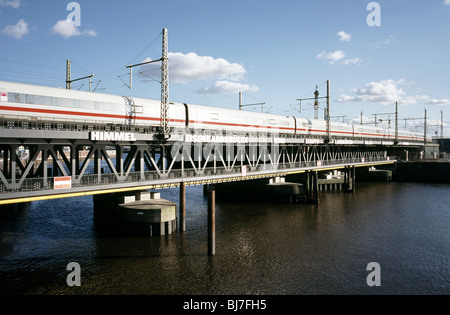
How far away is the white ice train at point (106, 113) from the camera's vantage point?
1108 inches

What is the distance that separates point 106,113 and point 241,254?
20.2 metres

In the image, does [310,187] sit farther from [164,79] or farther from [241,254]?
[164,79]

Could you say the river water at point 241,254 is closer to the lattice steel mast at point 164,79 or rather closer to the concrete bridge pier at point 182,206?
the concrete bridge pier at point 182,206

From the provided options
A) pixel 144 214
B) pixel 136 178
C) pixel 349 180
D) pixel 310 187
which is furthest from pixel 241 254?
pixel 349 180

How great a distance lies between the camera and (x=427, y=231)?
40.8 metres

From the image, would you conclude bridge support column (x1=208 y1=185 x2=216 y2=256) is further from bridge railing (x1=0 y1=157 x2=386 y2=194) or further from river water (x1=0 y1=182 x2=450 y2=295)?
bridge railing (x1=0 y1=157 x2=386 y2=194)

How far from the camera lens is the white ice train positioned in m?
28.1

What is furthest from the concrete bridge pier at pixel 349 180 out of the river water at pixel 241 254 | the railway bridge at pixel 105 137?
the river water at pixel 241 254

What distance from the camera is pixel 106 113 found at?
3453cm

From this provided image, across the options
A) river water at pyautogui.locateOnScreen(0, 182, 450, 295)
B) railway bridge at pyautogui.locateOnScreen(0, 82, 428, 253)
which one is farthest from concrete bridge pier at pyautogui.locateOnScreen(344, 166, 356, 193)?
river water at pyautogui.locateOnScreen(0, 182, 450, 295)
